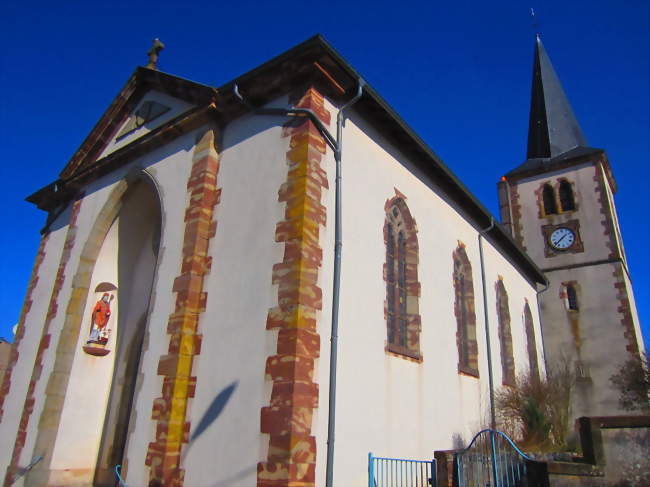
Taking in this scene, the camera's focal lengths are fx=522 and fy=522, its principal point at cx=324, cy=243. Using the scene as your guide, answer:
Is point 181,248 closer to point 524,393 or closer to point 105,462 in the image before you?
point 105,462

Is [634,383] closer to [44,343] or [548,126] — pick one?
[548,126]

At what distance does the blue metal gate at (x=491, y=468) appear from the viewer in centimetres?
688

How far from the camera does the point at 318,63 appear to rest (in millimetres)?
7574

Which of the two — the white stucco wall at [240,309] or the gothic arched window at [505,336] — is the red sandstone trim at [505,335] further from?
the white stucco wall at [240,309]

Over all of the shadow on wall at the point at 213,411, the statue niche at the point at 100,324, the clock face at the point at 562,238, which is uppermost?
the clock face at the point at 562,238

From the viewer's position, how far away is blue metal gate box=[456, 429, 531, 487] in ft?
22.6

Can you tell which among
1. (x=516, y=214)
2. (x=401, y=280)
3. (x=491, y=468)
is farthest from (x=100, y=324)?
(x=516, y=214)

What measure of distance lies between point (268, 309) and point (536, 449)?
677 cm

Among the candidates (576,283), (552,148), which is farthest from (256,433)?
(552,148)

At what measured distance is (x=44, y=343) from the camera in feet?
33.6

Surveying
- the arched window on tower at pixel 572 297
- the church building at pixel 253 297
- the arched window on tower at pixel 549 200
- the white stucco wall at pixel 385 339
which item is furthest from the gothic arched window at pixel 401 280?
the arched window on tower at pixel 549 200

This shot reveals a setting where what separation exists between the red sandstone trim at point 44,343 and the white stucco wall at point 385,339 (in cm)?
643

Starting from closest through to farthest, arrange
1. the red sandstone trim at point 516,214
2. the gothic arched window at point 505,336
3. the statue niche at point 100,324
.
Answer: the statue niche at point 100,324
the gothic arched window at point 505,336
the red sandstone trim at point 516,214

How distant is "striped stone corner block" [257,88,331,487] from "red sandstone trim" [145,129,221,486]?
1476mm
